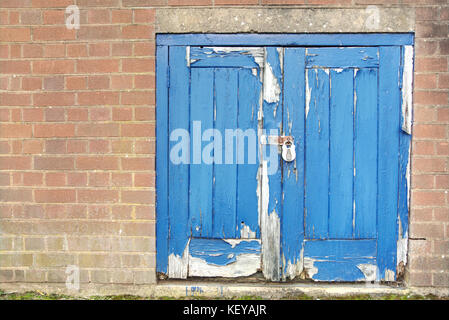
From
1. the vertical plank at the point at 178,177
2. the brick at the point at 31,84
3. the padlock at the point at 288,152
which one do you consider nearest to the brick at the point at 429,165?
the padlock at the point at 288,152

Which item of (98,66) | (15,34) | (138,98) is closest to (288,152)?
(138,98)

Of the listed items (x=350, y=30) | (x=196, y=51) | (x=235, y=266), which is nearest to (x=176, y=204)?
(x=235, y=266)

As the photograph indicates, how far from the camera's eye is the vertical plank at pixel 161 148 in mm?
3047

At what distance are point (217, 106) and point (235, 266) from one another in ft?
4.18

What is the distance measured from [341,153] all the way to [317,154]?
184 millimetres

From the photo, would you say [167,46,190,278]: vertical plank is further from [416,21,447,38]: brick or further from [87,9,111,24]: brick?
[416,21,447,38]: brick

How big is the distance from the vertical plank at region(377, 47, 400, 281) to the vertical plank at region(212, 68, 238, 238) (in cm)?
112

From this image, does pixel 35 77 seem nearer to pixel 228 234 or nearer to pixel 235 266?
pixel 228 234

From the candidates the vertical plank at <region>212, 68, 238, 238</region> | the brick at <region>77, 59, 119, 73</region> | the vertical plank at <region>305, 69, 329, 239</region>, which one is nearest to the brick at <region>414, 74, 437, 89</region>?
the vertical plank at <region>305, 69, 329, 239</region>

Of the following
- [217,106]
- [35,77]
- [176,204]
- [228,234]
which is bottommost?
[228,234]

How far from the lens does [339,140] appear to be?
304 cm

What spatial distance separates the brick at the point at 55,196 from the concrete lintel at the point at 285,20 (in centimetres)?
143

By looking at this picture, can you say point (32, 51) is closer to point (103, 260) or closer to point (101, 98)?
point (101, 98)

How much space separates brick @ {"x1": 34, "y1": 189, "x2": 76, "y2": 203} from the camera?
10.0ft
